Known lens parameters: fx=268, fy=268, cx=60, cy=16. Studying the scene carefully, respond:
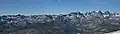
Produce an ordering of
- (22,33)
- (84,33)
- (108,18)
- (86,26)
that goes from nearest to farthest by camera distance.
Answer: (84,33), (86,26), (108,18), (22,33)

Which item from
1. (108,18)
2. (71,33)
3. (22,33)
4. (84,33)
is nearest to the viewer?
(84,33)

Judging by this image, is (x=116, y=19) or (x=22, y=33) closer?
(x=116, y=19)

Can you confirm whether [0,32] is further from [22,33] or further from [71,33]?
[71,33]

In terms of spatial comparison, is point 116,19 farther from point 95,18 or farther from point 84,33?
point 84,33

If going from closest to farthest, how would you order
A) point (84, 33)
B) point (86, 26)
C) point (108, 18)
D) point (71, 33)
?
point (84, 33)
point (86, 26)
point (71, 33)
point (108, 18)

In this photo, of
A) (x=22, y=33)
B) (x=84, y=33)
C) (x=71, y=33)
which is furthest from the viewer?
(x=22, y=33)

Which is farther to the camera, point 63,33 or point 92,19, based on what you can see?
point 92,19

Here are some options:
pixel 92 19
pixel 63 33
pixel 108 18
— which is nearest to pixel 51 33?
pixel 63 33

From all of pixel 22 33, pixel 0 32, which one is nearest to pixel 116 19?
pixel 22 33
